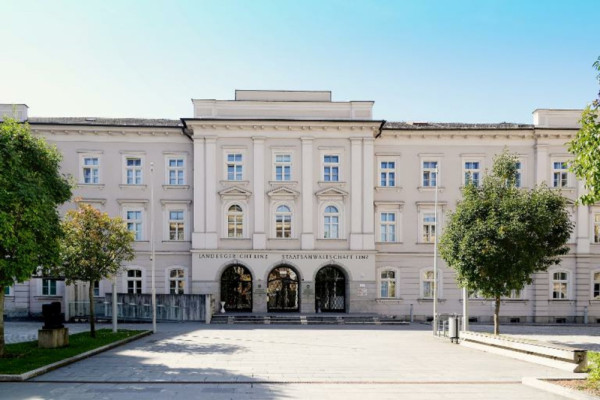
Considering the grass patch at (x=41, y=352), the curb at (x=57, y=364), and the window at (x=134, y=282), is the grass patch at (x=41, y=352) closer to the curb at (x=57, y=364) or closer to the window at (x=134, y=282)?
the curb at (x=57, y=364)

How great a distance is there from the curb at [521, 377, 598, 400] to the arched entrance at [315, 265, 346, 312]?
18942mm

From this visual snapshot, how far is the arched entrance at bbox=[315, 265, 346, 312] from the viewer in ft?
104

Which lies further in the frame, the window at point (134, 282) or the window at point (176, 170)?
the window at point (176, 170)

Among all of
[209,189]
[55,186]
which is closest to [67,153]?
[209,189]

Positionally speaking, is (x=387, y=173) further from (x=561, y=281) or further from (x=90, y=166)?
(x=90, y=166)

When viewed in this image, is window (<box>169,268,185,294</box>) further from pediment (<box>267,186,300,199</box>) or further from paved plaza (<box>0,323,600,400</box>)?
paved plaza (<box>0,323,600,400</box>)

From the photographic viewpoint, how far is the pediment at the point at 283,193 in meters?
31.0

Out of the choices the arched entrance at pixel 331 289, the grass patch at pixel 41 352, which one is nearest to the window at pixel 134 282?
the grass patch at pixel 41 352

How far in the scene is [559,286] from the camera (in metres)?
31.9

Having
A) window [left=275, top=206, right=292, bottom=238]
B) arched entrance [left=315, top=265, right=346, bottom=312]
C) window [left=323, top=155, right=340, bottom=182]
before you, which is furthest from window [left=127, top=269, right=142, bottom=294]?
window [left=323, top=155, right=340, bottom=182]

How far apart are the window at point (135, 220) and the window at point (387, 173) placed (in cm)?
1617

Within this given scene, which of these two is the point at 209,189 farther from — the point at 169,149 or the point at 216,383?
the point at 216,383

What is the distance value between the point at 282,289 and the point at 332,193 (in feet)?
23.7

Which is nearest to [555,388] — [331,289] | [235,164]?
[331,289]
